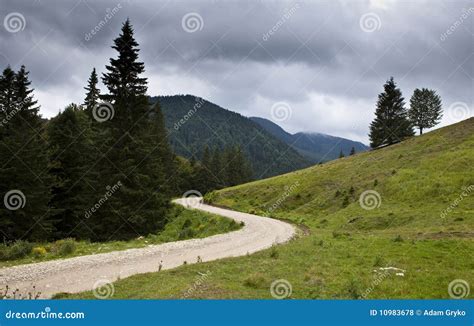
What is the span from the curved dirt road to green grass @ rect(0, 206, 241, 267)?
3.55 ft

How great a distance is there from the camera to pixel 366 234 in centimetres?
2952

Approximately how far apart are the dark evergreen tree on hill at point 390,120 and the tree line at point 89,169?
54.4 meters

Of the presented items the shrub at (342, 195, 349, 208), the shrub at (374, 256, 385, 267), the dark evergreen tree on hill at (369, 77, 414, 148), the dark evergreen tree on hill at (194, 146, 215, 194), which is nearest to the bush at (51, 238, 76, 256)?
the shrub at (374, 256, 385, 267)

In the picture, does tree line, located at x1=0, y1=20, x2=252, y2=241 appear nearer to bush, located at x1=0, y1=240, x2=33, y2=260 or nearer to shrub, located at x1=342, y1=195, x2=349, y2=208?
bush, located at x1=0, y1=240, x2=33, y2=260

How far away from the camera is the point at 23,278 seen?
1495 cm

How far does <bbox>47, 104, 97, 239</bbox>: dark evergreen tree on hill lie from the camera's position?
37.3 m

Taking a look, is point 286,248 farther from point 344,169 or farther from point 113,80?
point 344,169

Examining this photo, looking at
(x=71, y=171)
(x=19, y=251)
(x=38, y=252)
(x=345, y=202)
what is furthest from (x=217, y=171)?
(x=19, y=251)

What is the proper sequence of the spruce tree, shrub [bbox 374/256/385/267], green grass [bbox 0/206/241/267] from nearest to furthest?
shrub [bbox 374/256/385/267]
green grass [bbox 0/206/241/267]
the spruce tree

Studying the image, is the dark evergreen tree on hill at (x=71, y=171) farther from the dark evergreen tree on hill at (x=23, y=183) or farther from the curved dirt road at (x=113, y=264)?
the curved dirt road at (x=113, y=264)

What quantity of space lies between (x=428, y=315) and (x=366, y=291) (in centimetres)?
229

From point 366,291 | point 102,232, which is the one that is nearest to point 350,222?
point 102,232

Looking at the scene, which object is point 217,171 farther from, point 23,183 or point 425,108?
point 23,183

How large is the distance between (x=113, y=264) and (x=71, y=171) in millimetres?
24080
